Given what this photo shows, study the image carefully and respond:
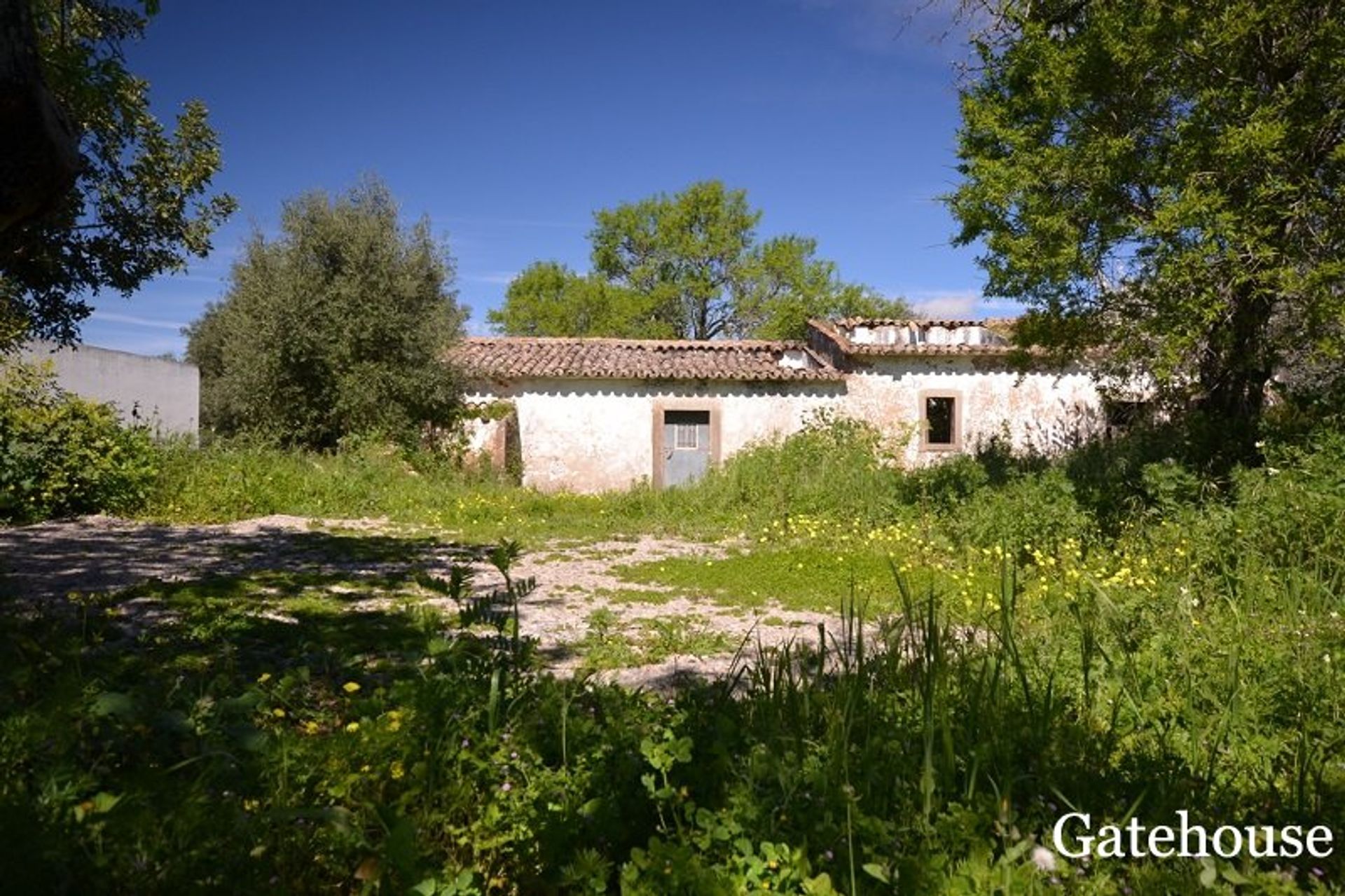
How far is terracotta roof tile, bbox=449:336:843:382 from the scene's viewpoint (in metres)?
15.2

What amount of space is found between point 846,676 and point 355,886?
1650mm

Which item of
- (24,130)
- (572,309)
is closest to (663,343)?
(24,130)

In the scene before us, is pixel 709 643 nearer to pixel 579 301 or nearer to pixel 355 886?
pixel 355 886

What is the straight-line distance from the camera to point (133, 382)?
Result: 16016 millimetres

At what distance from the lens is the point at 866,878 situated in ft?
6.53

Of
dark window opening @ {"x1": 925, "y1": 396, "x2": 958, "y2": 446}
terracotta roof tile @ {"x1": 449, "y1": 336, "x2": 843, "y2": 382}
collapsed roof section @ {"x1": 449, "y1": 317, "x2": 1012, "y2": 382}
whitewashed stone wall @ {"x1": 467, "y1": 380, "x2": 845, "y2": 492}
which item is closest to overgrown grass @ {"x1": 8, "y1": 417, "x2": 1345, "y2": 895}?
whitewashed stone wall @ {"x1": 467, "y1": 380, "x2": 845, "y2": 492}

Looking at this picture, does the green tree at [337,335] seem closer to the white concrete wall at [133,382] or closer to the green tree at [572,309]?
the white concrete wall at [133,382]

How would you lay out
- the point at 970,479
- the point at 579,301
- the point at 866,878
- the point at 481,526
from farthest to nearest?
1. the point at 579,301
2. the point at 481,526
3. the point at 970,479
4. the point at 866,878

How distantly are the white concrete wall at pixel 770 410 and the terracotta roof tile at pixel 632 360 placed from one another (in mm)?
272

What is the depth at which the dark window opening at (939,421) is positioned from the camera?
630 inches

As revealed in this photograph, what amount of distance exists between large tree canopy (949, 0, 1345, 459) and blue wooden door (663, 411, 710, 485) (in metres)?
8.15

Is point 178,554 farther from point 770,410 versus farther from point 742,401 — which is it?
point 770,410

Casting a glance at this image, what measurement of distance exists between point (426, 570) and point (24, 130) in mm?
5731

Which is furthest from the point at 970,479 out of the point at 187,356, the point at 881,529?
the point at 187,356
